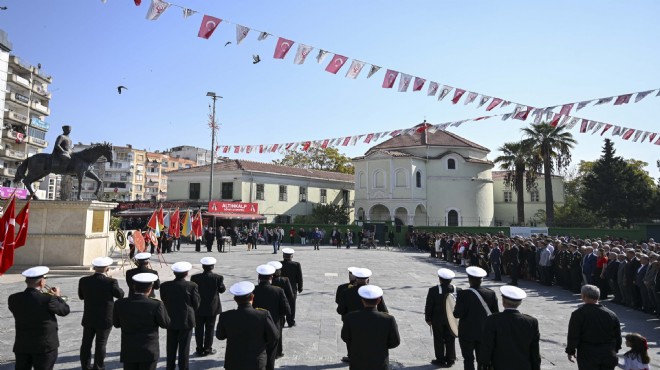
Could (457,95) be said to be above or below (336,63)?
below

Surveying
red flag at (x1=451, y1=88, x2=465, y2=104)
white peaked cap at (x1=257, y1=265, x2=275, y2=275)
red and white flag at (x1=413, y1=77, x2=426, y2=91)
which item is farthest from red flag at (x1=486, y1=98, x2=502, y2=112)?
white peaked cap at (x1=257, y1=265, x2=275, y2=275)

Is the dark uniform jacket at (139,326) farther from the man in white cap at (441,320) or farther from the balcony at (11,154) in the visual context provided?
the balcony at (11,154)

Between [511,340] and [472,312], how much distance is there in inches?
58.4

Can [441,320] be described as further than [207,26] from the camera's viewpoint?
No

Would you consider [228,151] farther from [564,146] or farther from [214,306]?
[564,146]

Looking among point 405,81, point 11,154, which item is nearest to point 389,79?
point 405,81

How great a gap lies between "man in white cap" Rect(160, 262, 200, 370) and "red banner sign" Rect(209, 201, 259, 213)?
33004 millimetres

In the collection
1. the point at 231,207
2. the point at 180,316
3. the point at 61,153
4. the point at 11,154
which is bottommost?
the point at 180,316

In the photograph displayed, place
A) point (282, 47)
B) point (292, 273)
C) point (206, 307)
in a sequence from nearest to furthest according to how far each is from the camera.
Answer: point (206, 307)
point (292, 273)
point (282, 47)

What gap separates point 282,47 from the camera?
1290 cm

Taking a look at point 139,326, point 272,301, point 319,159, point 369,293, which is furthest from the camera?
point 319,159

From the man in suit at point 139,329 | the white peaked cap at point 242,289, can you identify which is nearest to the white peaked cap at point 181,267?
the man in suit at point 139,329

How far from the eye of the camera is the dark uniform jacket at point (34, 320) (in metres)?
5.25

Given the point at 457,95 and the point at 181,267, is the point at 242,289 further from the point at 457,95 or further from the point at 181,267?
the point at 457,95
